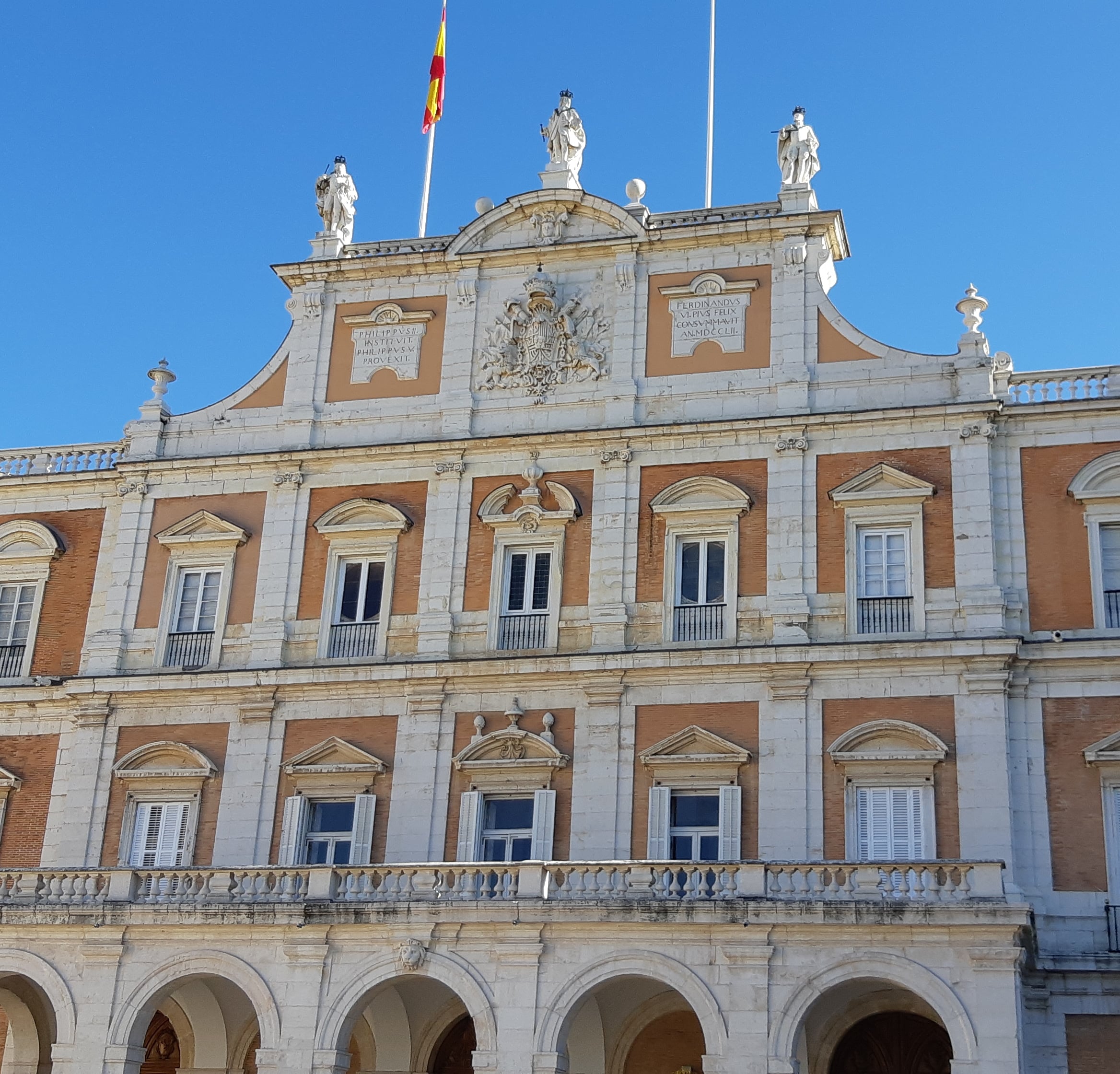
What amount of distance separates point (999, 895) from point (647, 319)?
1393 centimetres

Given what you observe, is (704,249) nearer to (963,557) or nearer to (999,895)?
(963,557)

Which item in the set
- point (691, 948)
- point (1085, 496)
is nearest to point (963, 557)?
point (1085, 496)

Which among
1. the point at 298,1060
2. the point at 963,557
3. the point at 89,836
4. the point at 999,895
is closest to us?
the point at 999,895

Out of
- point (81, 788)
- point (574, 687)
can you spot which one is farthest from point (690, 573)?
point (81, 788)

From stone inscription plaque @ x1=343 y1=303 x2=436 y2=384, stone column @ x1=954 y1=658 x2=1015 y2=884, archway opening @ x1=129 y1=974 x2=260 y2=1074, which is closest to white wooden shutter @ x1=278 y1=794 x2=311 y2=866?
archway opening @ x1=129 y1=974 x2=260 y2=1074

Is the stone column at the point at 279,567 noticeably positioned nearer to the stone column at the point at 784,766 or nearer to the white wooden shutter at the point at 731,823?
the white wooden shutter at the point at 731,823

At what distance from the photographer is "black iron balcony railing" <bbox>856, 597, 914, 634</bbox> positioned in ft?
95.0

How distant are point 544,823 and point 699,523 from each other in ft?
20.5

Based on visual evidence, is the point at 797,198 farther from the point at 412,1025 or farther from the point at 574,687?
the point at 412,1025

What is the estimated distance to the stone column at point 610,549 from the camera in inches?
1186

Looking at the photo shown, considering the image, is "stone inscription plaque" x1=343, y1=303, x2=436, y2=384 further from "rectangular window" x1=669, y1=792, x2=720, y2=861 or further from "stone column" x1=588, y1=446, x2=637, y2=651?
"rectangular window" x1=669, y1=792, x2=720, y2=861

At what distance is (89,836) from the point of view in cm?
3136

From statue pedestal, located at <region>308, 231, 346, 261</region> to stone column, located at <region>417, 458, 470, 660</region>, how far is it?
5.81 meters

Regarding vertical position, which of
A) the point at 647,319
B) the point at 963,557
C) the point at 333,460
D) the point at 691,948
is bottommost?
the point at 691,948
